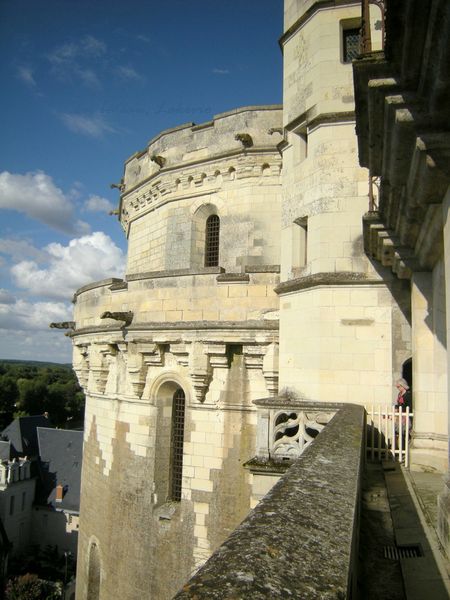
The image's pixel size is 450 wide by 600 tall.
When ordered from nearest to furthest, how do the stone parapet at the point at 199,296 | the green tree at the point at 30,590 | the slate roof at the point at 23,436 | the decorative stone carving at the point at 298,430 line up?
the decorative stone carving at the point at 298,430
the stone parapet at the point at 199,296
the green tree at the point at 30,590
the slate roof at the point at 23,436

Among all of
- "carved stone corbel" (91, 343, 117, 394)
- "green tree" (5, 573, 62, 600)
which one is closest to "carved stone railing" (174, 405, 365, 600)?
"carved stone corbel" (91, 343, 117, 394)

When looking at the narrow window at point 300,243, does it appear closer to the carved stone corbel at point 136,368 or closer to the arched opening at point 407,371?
the arched opening at point 407,371

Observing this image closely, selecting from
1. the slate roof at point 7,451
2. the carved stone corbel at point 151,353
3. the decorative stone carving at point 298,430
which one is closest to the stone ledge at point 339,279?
the decorative stone carving at point 298,430

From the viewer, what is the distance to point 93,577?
1176 cm

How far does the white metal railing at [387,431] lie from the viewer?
7.32 metres

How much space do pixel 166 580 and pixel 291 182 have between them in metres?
7.66

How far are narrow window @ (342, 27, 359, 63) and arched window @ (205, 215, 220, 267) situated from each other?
5.72m

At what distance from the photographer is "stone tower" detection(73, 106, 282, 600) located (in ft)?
30.3

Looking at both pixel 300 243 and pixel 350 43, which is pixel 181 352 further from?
pixel 350 43

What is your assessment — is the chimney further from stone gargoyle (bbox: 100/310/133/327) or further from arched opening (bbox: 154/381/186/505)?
stone gargoyle (bbox: 100/310/133/327)

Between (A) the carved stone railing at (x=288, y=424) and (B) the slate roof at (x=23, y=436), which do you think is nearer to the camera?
(A) the carved stone railing at (x=288, y=424)

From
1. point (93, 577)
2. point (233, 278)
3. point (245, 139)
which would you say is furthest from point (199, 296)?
point (93, 577)

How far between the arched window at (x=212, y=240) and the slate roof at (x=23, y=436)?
42517 mm

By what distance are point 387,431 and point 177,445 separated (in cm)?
465
